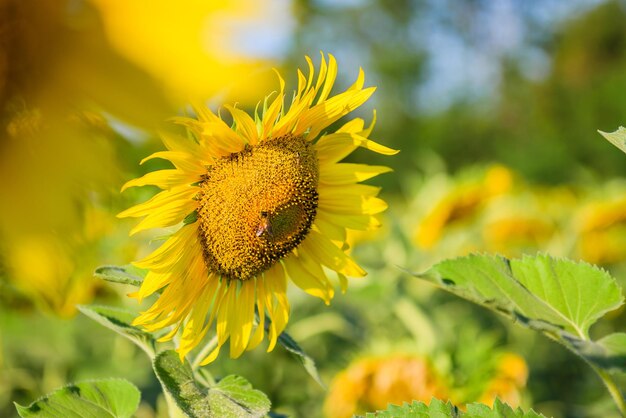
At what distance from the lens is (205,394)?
0.44 metres

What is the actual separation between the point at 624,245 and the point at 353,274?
1.94 metres

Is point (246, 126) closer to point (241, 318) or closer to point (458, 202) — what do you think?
point (241, 318)

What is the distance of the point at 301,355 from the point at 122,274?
0.12 metres

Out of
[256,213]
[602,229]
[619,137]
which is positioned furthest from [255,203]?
[602,229]

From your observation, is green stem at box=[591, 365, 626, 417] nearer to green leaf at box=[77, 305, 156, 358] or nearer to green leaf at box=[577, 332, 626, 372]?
green leaf at box=[577, 332, 626, 372]

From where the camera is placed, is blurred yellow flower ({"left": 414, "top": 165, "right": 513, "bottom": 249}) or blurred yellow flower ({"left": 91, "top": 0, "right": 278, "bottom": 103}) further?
blurred yellow flower ({"left": 414, "top": 165, "right": 513, "bottom": 249})

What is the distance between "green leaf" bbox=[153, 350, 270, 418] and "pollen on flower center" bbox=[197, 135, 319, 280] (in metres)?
0.09

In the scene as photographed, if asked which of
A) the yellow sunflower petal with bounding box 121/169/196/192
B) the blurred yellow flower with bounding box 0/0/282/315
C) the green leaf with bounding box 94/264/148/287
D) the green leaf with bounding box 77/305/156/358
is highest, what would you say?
the blurred yellow flower with bounding box 0/0/282/315

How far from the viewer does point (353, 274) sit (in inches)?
20.6

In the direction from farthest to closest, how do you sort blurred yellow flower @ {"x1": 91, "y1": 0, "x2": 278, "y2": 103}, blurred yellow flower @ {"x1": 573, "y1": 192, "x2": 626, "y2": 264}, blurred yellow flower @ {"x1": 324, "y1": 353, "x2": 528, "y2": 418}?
blurred yellow flower @ {"x1": 573, "y1": 192, "x2": 626, "y2": 264} → blurred yellow flower @ {"x1": 324, "y1": 353, "x2": 528, "y2": 418} → blurred yellow flower @ {"x1": 91, "y1": 0, "x2": 278, "y2": 103}

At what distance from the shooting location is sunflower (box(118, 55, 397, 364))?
0.46 m

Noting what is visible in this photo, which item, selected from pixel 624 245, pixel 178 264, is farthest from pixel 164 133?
pixel 624 245

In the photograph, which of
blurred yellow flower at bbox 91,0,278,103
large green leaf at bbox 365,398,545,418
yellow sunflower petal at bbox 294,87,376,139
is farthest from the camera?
yellow sunflower petal at bbox 294,87,376,139

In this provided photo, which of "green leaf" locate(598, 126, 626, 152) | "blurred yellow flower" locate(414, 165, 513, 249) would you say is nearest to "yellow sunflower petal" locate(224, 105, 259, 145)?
"green leaf" locate(598, 126, 626, 152)
